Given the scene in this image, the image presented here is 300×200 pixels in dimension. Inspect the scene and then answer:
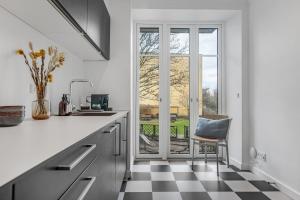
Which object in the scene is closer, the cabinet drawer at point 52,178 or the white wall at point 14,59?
the cabinet drawer at point 52,178

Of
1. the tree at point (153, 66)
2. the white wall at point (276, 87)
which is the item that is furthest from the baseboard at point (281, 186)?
the tree at point (153, 66)

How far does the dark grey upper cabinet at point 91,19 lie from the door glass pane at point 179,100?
132 centimetres

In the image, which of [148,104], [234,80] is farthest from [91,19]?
[234,80]

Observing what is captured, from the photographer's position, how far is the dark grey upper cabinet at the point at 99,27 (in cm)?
230

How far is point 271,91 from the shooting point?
2.93 metres

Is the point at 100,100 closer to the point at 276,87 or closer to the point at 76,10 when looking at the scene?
the point at 76,10

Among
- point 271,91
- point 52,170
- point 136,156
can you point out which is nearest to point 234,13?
point 271,91

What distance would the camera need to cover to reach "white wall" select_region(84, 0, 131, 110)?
3.45 meters

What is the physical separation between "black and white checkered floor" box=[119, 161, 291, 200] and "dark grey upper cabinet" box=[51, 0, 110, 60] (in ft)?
5.48

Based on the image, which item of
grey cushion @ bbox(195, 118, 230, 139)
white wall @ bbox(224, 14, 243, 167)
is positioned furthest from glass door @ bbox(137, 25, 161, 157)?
white wall @ bbox(224, 14, 243, 167)

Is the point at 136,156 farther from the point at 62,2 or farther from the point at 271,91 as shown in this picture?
the point at 62,2

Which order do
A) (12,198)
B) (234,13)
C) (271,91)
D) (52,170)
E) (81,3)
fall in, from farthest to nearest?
(234,13), (271,91), (81,3), (52,170), (12,198)

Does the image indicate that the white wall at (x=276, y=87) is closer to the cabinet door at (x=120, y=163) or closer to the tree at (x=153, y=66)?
the tree at (x=153, y=66)

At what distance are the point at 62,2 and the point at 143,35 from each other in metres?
2.75
